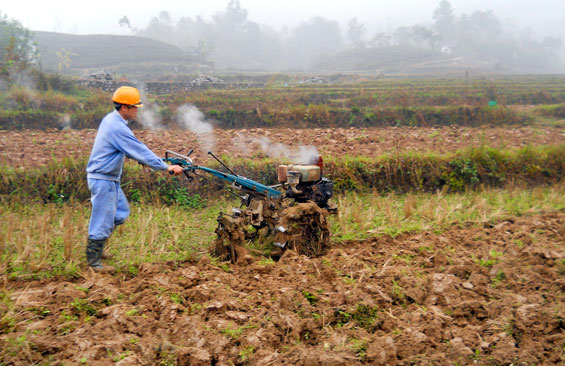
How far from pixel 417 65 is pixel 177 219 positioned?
56.3m

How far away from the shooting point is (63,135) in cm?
1068

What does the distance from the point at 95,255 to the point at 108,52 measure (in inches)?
1879

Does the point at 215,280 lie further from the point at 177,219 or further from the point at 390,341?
the point at 177,219

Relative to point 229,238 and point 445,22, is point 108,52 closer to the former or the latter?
point 229,238

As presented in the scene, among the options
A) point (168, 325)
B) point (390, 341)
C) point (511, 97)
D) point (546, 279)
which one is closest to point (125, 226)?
point (168, 325)

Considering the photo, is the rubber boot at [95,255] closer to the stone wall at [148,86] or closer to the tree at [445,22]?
the stone wall at [148,86]

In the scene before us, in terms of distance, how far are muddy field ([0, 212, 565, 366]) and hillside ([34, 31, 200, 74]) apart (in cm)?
4054

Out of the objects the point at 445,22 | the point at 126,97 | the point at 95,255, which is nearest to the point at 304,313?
the point at 95,255

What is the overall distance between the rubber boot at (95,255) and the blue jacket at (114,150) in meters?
0.68

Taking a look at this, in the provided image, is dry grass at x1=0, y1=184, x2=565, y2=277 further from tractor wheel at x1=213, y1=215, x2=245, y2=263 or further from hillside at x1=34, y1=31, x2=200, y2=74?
hillside at x1=34, y1=31, x2=200, y2=74

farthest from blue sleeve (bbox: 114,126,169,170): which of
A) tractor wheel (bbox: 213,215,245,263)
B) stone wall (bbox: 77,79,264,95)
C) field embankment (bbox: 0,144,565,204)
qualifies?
stone wall (bbox: 77,79,264,95)

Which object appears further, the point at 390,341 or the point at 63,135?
the point at 63,135

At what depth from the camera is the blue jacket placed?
4215 millimetres

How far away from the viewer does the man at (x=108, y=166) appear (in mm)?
4223
